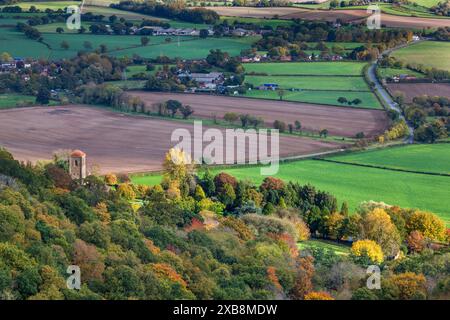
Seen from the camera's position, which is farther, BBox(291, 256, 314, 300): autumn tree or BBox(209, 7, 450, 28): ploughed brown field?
BBox(209, 7, 450, 28): ploughed brown field

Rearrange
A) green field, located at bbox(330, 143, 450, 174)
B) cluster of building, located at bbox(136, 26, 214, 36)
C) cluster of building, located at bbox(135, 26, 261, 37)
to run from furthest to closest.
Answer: cluster of building, located at bbox(136, 26, 214, 36)
cluster of building, located at bbox(135, 26, 261, 37)
green field, located at bbox(330, 143, 450, 174)

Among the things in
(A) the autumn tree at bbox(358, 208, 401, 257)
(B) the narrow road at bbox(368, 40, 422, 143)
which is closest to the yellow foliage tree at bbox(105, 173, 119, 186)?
(A) the autumn tree at bbox(358, 208, 401, 257)

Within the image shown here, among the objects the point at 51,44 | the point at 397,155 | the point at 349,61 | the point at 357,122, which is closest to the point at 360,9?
the point at 349,61

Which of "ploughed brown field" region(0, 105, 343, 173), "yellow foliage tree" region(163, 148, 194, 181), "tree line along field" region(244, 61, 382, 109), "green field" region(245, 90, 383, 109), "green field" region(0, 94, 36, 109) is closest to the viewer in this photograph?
"yellow foliage tree" region(163, 148, 194, 181)

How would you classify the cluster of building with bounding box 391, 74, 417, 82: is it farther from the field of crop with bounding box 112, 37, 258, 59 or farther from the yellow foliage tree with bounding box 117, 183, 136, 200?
the yellow foliage tree with bounding box 117, 183, 136, 200

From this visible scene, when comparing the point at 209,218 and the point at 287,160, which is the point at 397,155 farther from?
the point at 209,218

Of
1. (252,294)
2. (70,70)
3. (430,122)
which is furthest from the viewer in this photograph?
(70,70)
